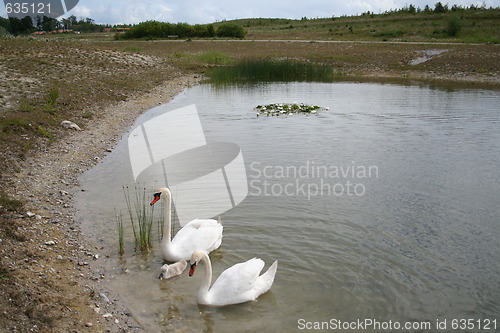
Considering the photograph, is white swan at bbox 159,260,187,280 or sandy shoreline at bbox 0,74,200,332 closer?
sandy shoreline at bbox 0,74,200,332

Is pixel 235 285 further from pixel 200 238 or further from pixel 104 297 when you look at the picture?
pixel 104 297

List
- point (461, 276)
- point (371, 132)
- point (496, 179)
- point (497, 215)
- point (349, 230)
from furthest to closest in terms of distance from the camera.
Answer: point (371, 132) < point (496, 179) < point (497, 215) < point (349, 230) < point (461, 276)

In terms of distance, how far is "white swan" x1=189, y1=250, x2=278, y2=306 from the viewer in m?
6.86

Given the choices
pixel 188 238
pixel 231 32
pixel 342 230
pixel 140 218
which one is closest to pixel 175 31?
pixel 231 32

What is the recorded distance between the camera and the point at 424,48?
163 feet

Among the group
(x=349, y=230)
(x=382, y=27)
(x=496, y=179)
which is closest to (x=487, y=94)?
(x=496, y=179)

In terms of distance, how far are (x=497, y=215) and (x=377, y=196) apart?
253cm

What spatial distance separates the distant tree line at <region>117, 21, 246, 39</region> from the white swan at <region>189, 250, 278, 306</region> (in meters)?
77.3

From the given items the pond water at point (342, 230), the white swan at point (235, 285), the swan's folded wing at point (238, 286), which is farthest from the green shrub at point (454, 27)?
the swan's folded wing at point (238, 286)

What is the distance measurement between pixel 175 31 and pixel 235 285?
3153 inches

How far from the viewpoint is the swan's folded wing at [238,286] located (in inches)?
271

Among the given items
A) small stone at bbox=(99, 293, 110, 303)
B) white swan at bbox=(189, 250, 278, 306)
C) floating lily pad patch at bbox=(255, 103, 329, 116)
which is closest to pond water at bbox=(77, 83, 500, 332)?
white swan at bbox=(189, 250, 278, 306)

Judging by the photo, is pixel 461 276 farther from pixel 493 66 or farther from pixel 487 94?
pixel 493 66

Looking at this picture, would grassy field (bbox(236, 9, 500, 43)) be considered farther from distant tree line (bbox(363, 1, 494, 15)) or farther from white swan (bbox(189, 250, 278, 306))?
white swan (bbox(189, 250, 278, 306))
